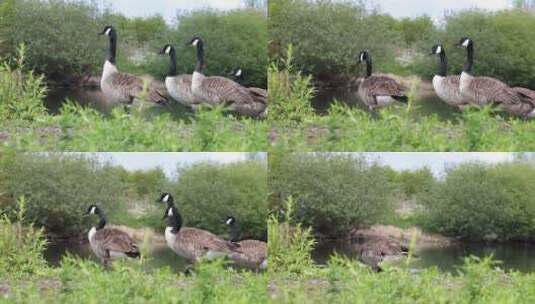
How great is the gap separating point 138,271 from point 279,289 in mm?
1595

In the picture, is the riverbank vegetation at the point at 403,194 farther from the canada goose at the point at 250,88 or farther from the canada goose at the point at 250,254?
the canada goose at the point at 250,88

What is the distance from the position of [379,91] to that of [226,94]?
1.71 meters

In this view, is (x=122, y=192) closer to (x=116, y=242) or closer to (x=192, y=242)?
(x=116, y=242)

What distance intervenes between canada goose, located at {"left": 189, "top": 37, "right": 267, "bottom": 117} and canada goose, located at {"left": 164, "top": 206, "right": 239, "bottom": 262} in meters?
1.36

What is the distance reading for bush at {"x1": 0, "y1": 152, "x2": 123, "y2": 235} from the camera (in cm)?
1410

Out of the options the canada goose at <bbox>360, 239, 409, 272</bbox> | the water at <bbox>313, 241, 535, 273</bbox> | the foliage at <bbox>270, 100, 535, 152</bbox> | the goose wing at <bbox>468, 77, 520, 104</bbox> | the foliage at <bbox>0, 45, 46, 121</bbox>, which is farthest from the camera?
the foliage at <bbox>0, 45, 46, 121</bbox>

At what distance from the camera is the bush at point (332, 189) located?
1387 centimetres

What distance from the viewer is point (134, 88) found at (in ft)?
Answer: 47.3

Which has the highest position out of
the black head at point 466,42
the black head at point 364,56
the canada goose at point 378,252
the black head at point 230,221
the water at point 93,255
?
the black head at point 466,42

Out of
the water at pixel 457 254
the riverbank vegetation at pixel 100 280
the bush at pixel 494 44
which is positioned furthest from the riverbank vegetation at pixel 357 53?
the riverbank vegetation at pixel 100 280

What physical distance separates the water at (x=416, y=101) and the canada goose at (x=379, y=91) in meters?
0.09

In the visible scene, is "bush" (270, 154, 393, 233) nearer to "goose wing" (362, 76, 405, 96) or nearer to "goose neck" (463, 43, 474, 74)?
"goose wing" (362, 76, 405, 96)

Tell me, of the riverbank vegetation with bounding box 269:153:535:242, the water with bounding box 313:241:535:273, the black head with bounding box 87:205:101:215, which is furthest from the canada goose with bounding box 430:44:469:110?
the black head with bounding box 87:205:101:215

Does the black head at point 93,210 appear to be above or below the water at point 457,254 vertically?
above
